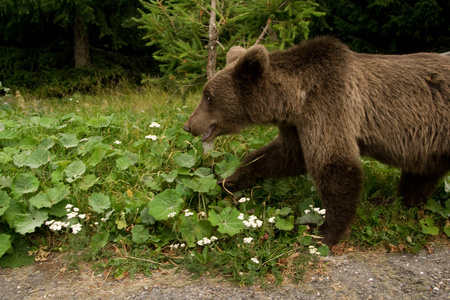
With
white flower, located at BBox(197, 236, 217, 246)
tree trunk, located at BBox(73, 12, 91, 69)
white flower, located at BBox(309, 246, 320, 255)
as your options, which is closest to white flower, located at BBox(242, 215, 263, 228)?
white flower, located at BBox(197, 236, 217, 246)

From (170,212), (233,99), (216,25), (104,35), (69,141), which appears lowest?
(170,212)

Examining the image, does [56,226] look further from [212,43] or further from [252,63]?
[212,43]

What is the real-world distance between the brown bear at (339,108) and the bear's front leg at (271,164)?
0.23 m

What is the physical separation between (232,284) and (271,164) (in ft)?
4.56

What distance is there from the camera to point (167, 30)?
17.3ft

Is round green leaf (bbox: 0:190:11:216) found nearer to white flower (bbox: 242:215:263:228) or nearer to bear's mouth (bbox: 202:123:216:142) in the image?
bear's mouth (bbox: 202:123:216:142)

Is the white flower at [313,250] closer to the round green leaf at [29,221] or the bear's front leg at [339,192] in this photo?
the bear's front leg at [339,192]

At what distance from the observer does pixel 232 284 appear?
2809mm

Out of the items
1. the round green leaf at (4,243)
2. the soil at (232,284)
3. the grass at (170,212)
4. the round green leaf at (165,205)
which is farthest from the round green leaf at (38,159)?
the round green leaf at (165,205)

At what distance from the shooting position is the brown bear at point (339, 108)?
128 inches

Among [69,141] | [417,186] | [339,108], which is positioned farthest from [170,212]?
[417,186]

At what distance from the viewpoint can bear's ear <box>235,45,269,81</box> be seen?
3.28 metres

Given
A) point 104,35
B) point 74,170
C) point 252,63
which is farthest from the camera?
point 104,35

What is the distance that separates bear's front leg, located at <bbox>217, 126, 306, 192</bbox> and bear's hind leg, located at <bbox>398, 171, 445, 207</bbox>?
1.03m
